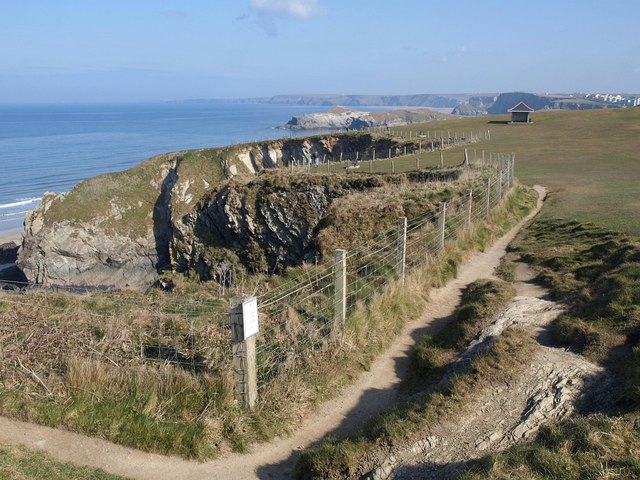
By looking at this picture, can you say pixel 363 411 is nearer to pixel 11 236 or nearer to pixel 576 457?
pixel 576 457

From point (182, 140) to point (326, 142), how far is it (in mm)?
78598

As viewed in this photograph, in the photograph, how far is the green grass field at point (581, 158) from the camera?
1992 cm

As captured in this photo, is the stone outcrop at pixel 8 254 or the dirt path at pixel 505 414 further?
the stone outcrop at pixel 8 254

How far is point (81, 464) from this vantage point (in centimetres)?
621

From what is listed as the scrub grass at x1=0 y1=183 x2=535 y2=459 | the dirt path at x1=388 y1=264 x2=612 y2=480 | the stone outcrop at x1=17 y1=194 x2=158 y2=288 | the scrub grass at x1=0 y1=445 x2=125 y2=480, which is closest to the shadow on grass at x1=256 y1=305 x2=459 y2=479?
Answer: the scrub grass at x1=0 y1=183 x2=535 y2=459

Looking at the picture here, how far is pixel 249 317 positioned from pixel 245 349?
16.8 inches

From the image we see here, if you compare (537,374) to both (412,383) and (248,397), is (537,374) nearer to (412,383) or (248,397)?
(412,383)

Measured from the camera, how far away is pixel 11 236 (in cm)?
5412

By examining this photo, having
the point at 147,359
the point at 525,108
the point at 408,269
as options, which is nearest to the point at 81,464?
the point at 147,359

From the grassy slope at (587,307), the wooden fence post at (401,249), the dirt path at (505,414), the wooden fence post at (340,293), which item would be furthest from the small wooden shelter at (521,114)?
the dirt path at (505,414)

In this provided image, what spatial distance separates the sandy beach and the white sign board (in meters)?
52.4

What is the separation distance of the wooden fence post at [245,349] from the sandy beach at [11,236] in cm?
5214

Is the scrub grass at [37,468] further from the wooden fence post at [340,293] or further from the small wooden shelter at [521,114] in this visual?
the small wooden shelter at [521,114]

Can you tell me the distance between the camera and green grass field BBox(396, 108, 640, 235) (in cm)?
1992
